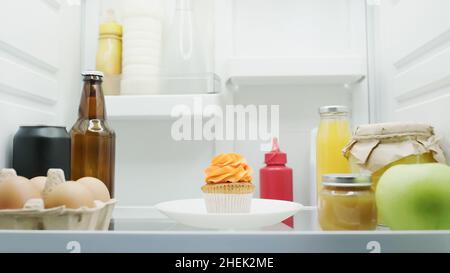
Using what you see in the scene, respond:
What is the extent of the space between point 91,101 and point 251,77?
42 centimetres

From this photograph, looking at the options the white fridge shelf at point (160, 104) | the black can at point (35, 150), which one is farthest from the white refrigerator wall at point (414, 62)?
the black can at point (35, 150)

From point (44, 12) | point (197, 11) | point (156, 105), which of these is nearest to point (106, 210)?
point (156, 105)

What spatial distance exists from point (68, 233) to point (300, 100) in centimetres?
81

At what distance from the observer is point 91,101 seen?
2.77 feet

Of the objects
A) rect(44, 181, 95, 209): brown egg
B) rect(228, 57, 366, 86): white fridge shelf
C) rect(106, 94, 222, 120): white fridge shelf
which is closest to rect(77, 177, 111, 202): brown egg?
rect(44, 181, 95, 209): brown egg

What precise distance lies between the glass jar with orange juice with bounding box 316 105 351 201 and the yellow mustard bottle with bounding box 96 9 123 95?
1.81ft

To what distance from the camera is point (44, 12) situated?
0.98 m

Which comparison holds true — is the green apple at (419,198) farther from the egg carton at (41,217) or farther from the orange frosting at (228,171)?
the egg carton at (41,217)

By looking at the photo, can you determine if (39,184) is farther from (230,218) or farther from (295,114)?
(295,114)

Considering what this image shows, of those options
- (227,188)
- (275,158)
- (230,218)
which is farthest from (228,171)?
(275,158)

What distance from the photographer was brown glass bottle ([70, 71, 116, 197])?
83 cm

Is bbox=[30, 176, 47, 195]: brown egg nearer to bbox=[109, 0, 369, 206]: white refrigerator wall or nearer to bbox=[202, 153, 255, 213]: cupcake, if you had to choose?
bbox=[202, 153, 255, 213]: cupcake

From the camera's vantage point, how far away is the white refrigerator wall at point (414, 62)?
755 millimetres
